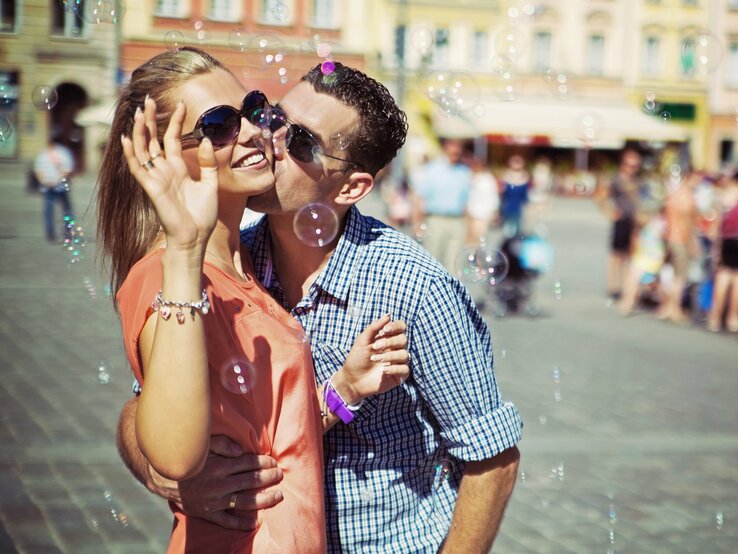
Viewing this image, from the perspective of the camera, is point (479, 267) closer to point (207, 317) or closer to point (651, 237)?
point (207, 317)

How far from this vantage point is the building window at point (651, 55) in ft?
88.5

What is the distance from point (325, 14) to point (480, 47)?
2078 centimetres

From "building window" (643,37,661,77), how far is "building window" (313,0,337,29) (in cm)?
2065

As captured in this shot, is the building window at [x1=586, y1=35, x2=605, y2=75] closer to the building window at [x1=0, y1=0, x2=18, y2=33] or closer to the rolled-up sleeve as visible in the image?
the building window at [x1=0, y1=0, x2=18, y2=33]

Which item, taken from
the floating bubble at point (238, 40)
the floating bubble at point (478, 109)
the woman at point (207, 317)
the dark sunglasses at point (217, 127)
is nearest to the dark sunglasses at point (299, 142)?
the woman at point (207, 317)

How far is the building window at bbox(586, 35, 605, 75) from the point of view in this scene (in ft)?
98.9

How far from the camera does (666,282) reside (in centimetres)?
1029

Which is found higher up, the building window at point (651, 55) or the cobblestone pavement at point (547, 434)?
the building window at point (651, 55)

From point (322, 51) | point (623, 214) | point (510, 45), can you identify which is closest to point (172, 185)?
point (322, 51)

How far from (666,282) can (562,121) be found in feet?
74.9

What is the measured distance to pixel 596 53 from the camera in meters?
30.2

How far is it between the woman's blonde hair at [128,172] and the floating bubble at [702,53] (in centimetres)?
427

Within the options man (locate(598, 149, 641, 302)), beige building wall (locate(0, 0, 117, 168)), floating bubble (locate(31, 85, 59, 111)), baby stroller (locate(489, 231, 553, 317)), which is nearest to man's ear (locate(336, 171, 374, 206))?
floating bubble (locate(31, 85, 59, 111))

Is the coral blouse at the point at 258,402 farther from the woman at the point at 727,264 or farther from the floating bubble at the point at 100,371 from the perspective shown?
the woman at the point at 727,264
